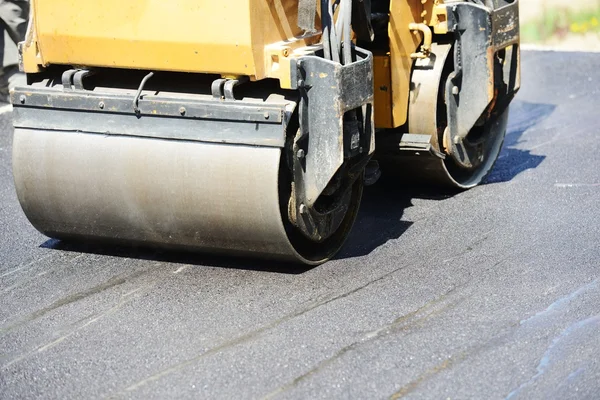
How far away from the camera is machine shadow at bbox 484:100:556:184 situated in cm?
661

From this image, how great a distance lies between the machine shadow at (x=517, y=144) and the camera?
6609 millimetres

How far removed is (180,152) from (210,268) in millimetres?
656

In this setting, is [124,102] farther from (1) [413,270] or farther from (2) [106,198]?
(1) [413,270]

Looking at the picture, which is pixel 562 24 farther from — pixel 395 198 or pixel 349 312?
pixel 349 312

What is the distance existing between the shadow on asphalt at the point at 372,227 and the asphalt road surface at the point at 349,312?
0.02 m

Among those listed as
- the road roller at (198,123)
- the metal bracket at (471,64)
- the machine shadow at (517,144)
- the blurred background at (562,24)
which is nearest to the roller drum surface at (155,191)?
the road roller at (198,123)

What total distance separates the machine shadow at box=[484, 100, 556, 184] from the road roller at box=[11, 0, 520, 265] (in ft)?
5.44

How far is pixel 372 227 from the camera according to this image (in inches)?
221

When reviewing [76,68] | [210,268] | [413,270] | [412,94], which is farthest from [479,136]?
[76,68]

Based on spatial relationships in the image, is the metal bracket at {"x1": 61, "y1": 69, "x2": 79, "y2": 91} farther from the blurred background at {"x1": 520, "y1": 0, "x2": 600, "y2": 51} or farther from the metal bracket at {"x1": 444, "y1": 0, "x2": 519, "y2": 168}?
the blurred background at {"x1": 520, "y1": 0, "x2": 600, "y2": 51}

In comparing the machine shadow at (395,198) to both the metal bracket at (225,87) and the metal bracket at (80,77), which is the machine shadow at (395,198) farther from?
the metal bracket at (80,77)

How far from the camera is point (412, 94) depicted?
5.71 metres

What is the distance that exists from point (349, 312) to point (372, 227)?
1210mm

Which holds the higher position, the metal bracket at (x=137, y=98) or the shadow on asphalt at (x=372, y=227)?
the metal bracket at (x=137, y=98)
